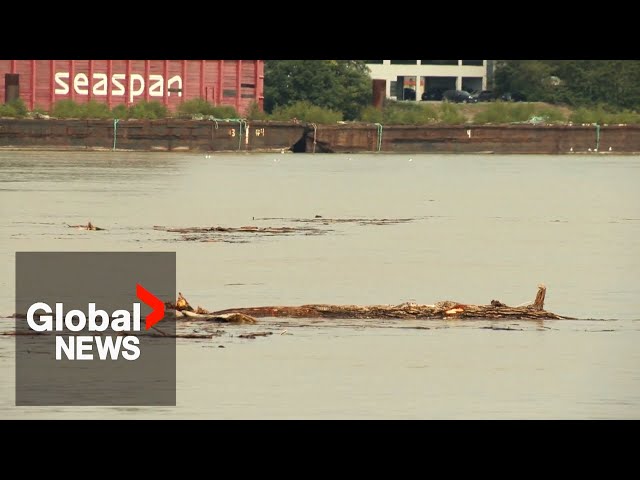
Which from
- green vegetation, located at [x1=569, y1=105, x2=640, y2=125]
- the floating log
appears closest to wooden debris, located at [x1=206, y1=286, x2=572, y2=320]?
the floating log

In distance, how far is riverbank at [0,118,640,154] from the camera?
60594mm

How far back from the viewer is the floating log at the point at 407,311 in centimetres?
1628

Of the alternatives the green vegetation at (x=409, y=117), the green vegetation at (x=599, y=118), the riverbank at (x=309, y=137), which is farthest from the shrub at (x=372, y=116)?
the green vegetation at (x=599, y=118)

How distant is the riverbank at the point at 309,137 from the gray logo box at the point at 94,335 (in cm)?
3837

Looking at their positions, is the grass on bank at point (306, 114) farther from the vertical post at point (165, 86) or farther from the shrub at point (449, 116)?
the vertical post at point (165, 86)

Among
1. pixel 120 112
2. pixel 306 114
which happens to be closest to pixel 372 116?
pixel 306 114

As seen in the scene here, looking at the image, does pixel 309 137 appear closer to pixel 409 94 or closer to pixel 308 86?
pixel 308 86

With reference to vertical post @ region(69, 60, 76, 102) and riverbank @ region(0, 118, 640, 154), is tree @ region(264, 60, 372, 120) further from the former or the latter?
vertical post @ region(69, 60, 76, 102)

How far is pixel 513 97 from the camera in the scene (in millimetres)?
106000

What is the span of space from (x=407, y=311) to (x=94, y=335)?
3325 millimetres

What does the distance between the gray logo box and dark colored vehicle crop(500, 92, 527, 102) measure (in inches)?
3246
